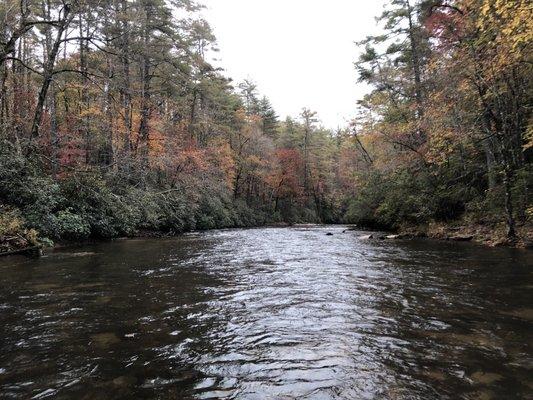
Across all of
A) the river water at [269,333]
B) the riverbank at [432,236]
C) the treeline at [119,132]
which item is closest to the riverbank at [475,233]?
the riverbank at [432,236]

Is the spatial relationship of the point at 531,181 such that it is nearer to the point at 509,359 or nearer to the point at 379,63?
the point at 509,359

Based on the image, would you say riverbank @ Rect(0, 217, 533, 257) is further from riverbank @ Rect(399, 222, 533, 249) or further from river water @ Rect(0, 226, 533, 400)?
river water @ Rect(0, 226, 533, 400)

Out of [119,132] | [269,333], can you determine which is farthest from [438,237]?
[119,132]

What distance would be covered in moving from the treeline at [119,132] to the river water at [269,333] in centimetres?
706

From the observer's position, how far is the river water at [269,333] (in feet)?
11.1

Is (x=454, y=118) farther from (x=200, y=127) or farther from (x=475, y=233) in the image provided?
(x=200, y=127)

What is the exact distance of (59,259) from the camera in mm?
11070

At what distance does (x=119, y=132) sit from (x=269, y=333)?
22.3m

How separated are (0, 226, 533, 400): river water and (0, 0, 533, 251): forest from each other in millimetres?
5579

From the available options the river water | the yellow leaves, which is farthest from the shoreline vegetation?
the yellow leaves

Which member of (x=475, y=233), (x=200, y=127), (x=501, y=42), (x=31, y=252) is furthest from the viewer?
(x=200, y=127)

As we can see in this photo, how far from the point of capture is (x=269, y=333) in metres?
4.81

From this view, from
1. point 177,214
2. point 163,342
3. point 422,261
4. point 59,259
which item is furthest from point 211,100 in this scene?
point 163,342

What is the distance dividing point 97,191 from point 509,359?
16.9 metres
